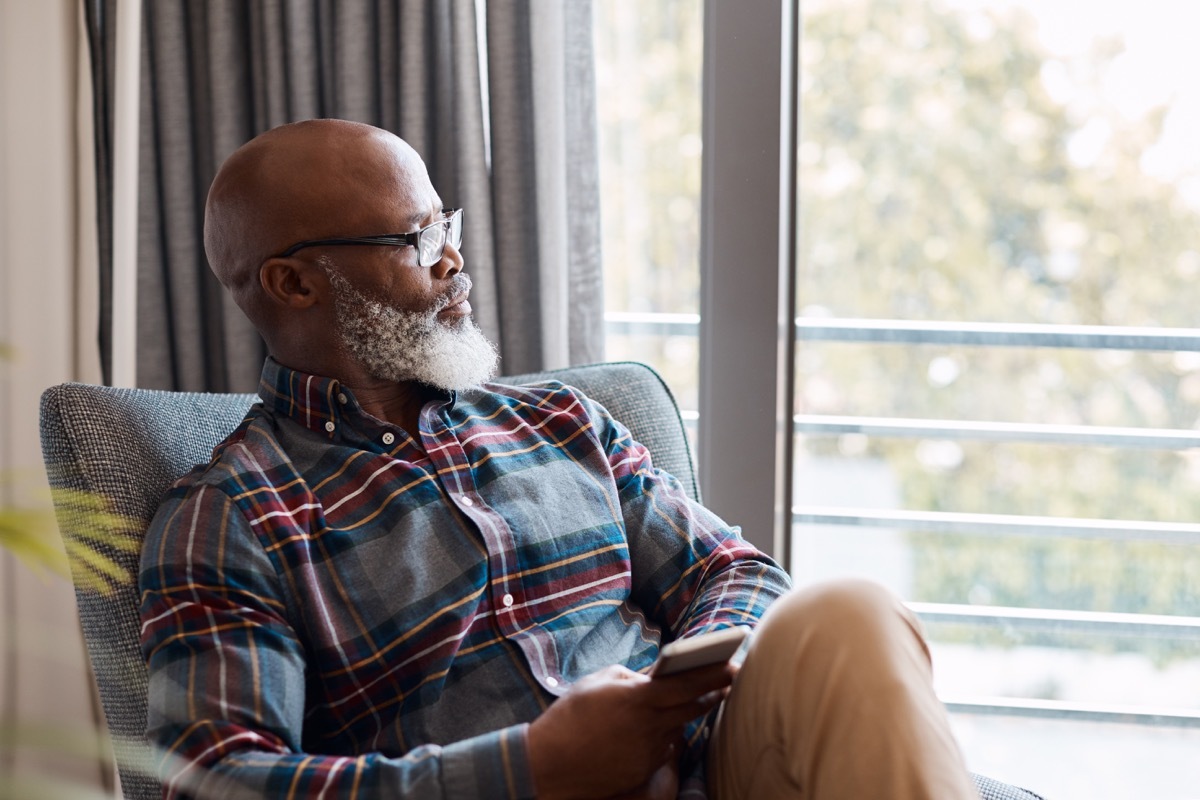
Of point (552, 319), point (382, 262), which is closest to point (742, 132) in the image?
point (552, 319)

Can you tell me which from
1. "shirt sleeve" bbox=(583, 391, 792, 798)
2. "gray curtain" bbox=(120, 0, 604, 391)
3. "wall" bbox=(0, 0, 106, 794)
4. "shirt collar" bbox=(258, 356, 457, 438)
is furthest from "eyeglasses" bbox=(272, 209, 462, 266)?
"wall" bbox=(0, 0, 106, 794)

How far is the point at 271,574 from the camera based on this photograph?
3.89ft

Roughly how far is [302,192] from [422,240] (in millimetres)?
166

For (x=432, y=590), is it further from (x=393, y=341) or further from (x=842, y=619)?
(x=842, y=619)

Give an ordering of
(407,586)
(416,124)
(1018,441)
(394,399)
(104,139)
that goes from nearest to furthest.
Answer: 1. (407,586)
2. (394,399)
3. (416,124)
4. (104,139)
5. (1018,441)

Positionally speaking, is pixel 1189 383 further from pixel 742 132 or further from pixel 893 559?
pixel 742 132

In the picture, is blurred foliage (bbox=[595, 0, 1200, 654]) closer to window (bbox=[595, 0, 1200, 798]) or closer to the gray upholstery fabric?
window (bbox=[595, 0, 1200, 798])

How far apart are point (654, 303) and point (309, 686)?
1.20 meters

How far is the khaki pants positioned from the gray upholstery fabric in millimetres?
406

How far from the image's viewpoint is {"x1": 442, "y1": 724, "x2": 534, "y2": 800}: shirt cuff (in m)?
1.05

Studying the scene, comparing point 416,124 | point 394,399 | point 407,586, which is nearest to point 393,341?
point 394,399

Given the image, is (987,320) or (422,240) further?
(987,320)

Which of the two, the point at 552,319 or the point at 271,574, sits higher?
the point at 552,319

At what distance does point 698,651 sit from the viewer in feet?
3.43
